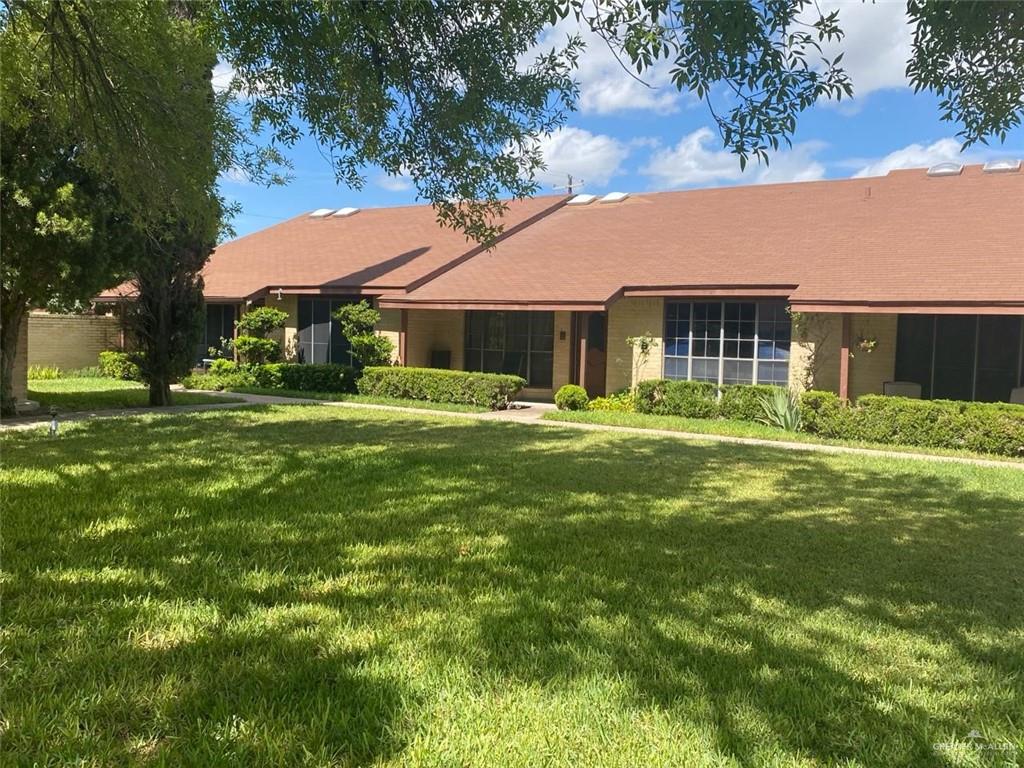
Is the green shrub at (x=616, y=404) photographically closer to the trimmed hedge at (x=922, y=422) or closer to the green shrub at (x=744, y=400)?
the green shrub at (x=744, y=400)

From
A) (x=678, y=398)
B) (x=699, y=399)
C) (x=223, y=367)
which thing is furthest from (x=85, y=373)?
(x=699, y=399)

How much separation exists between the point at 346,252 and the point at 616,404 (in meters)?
11.8

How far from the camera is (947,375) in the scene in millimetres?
14664

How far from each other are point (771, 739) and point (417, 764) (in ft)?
4.64

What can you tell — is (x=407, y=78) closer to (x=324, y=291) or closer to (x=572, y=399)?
(x=572, y=399)

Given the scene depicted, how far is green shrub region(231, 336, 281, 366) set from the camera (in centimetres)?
2080

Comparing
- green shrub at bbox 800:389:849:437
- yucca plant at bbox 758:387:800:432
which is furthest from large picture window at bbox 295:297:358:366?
green shrub at bbox 800:389:849:437

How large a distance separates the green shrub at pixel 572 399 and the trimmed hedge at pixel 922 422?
15.8 ft

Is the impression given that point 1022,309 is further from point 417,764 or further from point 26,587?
point 26,587

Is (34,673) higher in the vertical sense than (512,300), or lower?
lower

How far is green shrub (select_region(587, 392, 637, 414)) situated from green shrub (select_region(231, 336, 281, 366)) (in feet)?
33.3

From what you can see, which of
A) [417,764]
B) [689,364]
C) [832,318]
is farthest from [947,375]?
[417,764]

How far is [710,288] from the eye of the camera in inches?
607

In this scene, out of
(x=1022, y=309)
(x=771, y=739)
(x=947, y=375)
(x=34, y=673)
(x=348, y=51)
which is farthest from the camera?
(x=947, y=375)
